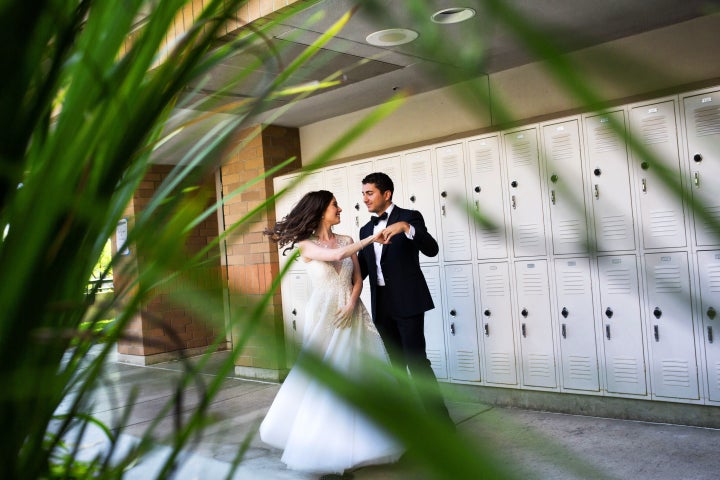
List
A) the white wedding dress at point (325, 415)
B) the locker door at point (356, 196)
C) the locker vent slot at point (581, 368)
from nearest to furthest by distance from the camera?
the white wedding dress at point (325, 415) → the locker vent slot at point (581, 368) → the locker door at point (356, 196)

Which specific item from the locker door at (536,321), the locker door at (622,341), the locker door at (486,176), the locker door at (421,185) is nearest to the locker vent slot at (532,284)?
the locker door at (536,321)

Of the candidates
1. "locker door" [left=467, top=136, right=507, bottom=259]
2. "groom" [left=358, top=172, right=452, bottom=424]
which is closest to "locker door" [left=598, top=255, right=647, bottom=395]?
"locker door" [left=467, top=136, right=507, bottom=259]

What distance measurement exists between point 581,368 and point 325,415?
2.09m

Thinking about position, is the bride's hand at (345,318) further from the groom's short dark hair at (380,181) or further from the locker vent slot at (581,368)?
the locker vent slot at (581,368)

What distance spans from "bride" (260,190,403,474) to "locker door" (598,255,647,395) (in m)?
1.76

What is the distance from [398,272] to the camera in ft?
13.6

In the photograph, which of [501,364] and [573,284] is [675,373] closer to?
[573,284]

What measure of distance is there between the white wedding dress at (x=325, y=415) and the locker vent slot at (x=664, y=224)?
206 centimetres

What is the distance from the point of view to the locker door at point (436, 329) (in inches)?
218

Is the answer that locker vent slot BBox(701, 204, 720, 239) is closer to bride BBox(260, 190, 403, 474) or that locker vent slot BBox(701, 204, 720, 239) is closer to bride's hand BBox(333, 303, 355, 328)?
bride BBox(260, 190, 403, 474)

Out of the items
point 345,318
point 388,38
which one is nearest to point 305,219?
point 345,318

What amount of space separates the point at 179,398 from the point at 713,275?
4.49 metres

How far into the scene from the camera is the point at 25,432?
0.34 meters

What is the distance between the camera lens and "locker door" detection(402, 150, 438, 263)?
558 centimetres
